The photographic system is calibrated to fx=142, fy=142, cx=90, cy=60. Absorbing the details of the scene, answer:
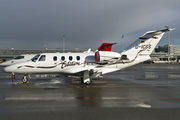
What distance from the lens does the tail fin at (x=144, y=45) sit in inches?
541

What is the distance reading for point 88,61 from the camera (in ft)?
45.4

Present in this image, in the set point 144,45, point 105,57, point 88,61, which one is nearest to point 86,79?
point 88,61

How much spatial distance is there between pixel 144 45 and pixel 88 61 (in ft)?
19.0

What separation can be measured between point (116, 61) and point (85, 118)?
8.97m

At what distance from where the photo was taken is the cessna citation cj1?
13227 mm

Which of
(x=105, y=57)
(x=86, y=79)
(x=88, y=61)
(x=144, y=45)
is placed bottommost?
(x=86, y=79)

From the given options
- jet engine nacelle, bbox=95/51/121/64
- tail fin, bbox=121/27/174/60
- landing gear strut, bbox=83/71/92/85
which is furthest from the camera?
tail fin, bbox=121/27/174/60

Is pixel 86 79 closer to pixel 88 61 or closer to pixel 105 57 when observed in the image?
pixel 88 61

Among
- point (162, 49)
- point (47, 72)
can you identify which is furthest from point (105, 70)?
point (162, 49)

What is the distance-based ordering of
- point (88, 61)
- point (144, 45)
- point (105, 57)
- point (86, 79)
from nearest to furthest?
point (86, 79)
point (105, 57)
point (88, 61)
point (144, 45)

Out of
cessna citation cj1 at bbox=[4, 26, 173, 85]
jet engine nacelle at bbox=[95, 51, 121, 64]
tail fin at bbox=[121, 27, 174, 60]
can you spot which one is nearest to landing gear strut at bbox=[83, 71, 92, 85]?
cessna citation cj1 at bbox=[4, 26, 173, 85]

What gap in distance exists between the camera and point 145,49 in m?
14.1

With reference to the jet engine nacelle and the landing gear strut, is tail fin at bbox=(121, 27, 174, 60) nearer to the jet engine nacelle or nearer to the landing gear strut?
the jet engine nacelle

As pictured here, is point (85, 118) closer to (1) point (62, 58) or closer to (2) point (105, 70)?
(2) point (105, 70)
